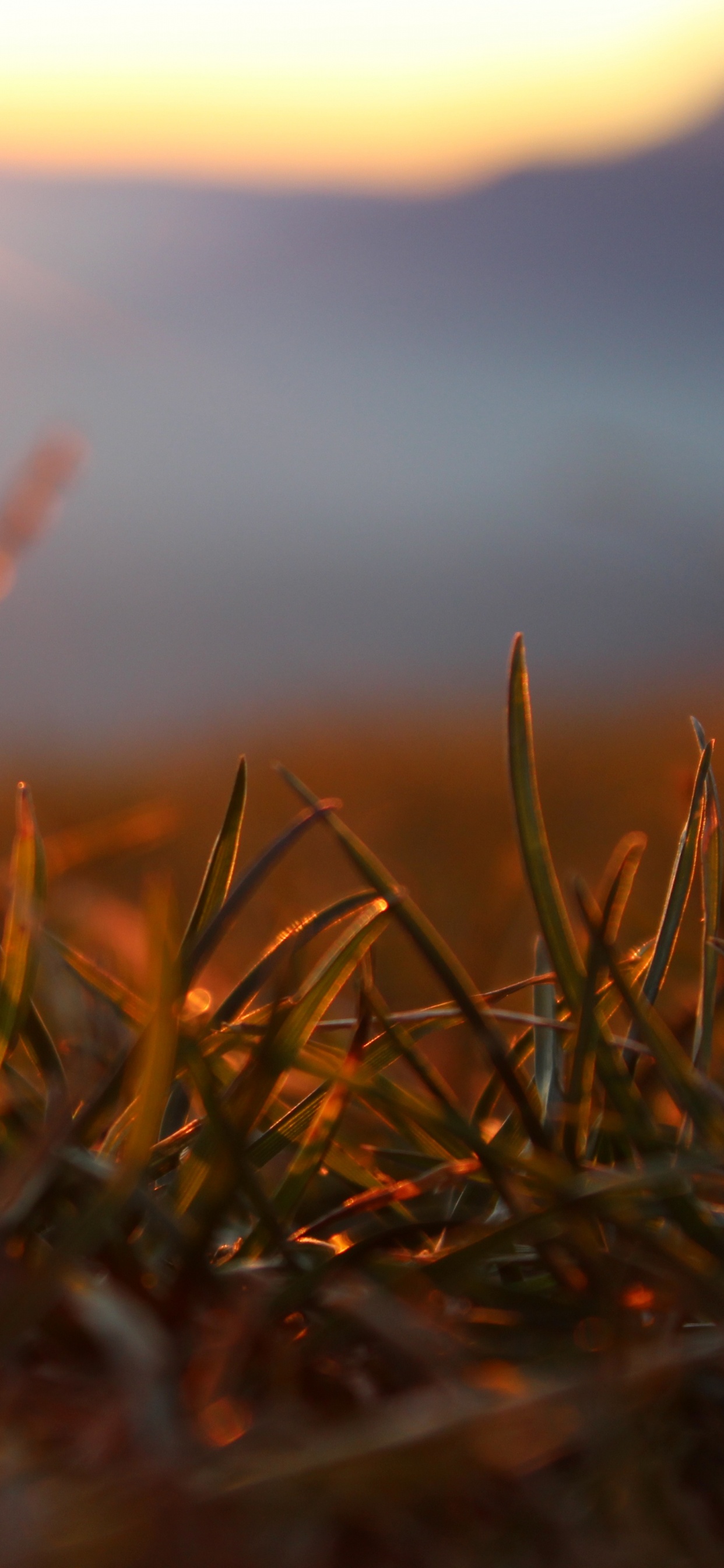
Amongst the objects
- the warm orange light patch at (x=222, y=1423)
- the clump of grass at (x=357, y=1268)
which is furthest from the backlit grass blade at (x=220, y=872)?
the warm orange light patch at (x=222, y=1423)

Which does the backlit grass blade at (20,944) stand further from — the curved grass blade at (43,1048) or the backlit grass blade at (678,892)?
the backlit grass blade at (678,892)

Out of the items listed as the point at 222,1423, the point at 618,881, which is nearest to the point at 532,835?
the point at 618,881

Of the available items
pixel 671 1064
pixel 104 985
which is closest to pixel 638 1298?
pixel 671 1064

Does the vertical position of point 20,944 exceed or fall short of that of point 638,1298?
it exceeds it

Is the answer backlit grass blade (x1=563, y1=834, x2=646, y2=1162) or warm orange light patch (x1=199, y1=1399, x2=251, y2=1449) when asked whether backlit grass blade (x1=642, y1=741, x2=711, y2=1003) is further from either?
warm orange light patch (x1=199, y1=1399, x2=251, y2=1449)

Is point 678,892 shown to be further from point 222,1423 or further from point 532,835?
point 222,1423

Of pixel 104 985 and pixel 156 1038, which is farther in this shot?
pixel 104 985
